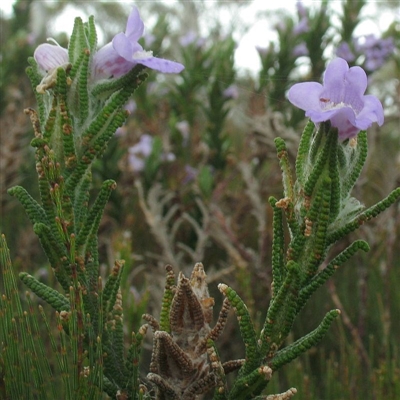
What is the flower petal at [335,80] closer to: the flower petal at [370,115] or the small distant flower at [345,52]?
the flower petal at [370,115]

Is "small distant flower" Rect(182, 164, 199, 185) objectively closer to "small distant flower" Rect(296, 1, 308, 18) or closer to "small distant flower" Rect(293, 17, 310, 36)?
"small distant flower" Rect(293, 17, 310, 36)

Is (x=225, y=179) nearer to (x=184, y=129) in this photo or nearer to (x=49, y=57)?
(x=184, y=129)

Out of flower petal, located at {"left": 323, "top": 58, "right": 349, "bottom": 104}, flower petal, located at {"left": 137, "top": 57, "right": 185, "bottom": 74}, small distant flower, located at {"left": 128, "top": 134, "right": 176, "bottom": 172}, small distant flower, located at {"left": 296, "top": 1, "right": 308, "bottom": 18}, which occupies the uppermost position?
small distant flower, located at {"left": 296, "top": 1, "right": 308, "bottom": 18}

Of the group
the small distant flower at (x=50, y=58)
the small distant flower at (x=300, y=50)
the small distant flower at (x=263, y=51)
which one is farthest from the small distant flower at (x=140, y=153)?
the small distant flower at (x=50, y=58)

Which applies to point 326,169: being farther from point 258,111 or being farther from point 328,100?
point 258,111

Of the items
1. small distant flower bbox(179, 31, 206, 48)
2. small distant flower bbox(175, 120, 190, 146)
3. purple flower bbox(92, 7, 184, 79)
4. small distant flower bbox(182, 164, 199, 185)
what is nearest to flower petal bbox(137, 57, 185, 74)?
purple flower bbox(92, 7, 184, 79)

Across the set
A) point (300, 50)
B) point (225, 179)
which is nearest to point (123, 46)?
point (225, 179)
